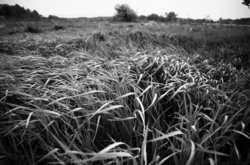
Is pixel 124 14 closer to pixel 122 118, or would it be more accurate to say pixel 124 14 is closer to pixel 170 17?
pixel 170 17

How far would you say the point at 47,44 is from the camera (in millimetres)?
2531

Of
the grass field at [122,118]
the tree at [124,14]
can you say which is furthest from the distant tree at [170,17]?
the grass field at [122,118]

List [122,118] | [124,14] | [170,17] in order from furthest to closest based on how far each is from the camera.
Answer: [170,17] → [124,14] → [122,118]

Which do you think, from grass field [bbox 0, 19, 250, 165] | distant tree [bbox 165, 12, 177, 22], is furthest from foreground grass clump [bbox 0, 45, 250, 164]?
distant tree [bbox 165, 12, 177, 22]

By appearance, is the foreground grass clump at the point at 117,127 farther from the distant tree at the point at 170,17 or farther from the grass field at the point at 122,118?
the distant tree at the point at 170,17

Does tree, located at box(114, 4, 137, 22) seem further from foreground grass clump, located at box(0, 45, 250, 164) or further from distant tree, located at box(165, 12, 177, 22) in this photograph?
foreground grass clump, located at box(0, 45, 250, 164)

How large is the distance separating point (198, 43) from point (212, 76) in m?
2.34

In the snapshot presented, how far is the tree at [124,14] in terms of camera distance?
2167cm

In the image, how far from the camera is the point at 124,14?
2164cm

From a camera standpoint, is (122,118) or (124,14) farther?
(124,14)

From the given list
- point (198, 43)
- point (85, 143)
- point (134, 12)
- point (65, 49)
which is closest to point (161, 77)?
point (85, 143)

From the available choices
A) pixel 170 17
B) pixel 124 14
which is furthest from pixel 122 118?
pixel 170 17

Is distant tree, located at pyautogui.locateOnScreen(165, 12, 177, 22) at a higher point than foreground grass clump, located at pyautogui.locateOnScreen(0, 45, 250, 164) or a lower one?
higher

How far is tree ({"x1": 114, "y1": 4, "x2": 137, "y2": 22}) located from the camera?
71.1 ft
